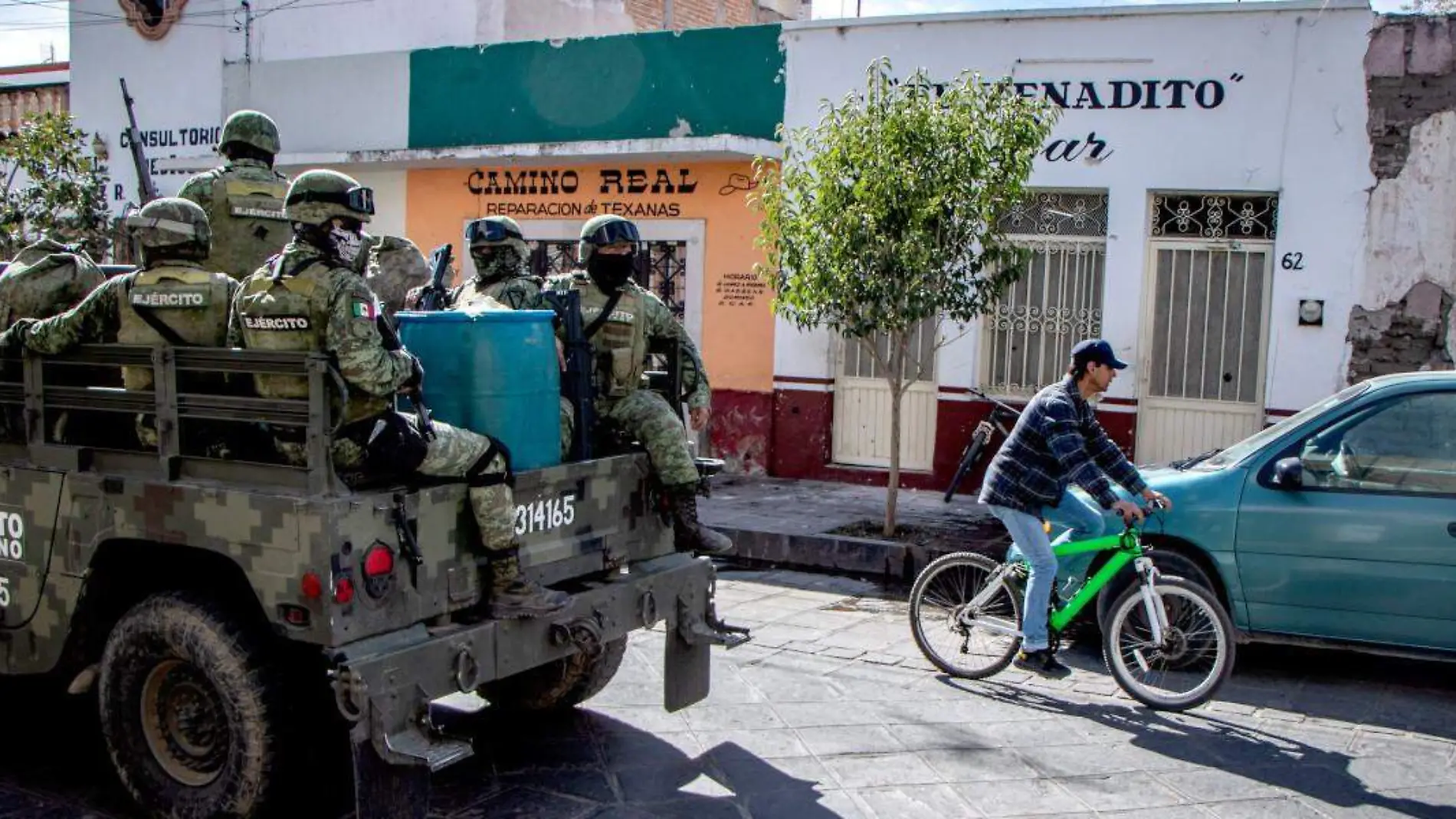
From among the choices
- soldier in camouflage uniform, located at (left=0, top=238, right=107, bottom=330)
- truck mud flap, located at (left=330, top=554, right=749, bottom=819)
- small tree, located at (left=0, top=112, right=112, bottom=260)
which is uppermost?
small tree, located at (left=0, top=112, right=112, bottom=260)

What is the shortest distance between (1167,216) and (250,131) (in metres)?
8.12

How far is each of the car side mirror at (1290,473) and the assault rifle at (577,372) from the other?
346cm

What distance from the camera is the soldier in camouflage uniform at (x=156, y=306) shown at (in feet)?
15.3

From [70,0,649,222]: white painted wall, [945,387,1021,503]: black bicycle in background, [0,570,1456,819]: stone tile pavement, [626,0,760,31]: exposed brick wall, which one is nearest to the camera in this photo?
[0,570,1456,819]: stone tile pavement

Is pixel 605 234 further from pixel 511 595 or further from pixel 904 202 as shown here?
pixel 904 202

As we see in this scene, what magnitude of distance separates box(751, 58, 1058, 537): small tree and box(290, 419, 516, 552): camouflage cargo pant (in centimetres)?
527

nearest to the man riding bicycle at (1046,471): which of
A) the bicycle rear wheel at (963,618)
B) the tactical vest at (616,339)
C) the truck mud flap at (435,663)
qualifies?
the bicycle rear wheel at (963,618)

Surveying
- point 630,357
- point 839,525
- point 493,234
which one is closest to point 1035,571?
point 630,357

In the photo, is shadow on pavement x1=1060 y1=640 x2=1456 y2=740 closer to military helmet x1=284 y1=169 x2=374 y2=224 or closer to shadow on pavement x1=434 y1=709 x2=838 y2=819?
shadow on pavement x1=434 y1=709 x2=838 y2=819

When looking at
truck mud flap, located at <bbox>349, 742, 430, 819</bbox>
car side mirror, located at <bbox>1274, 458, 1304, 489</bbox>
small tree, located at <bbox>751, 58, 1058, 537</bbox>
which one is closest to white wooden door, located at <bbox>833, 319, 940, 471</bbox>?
small tree, located at <bbox>751, 58, 1058, 537</bbox>

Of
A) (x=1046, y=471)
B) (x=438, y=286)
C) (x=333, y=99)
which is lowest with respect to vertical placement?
(x=1046, y=471)

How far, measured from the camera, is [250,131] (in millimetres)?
5934

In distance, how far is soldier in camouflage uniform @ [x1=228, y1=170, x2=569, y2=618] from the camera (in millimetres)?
4227

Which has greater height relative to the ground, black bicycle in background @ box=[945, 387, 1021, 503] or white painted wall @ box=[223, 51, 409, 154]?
white painted wall @ box=[223, 51, 409, 154]
